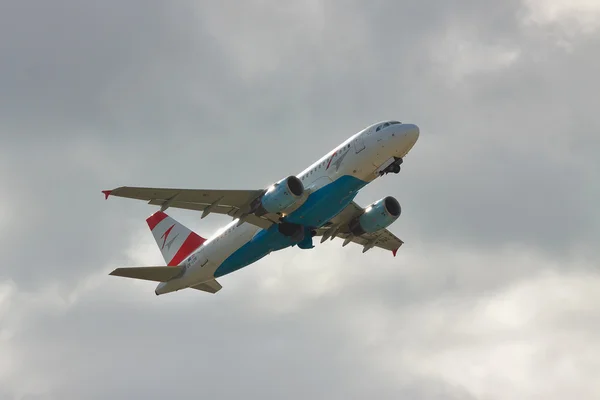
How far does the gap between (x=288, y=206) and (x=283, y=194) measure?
85 centimetres

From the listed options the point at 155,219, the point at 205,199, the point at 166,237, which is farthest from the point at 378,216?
the point at 155,219

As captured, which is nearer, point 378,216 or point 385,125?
point 385,125

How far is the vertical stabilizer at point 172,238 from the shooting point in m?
70.8

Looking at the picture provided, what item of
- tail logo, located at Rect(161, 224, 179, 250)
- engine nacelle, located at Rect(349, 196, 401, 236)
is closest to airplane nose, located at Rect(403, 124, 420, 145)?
engine nacelle, located at Rect(349, 196, 401, 236)

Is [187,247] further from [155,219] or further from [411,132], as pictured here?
[411,132]

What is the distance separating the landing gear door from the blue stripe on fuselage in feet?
5.61

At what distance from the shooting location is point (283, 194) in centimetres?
5894

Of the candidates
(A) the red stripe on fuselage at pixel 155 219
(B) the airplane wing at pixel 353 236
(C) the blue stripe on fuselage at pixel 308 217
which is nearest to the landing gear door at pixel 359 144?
(C) the blue stripe on fuselage at pixel 308 217

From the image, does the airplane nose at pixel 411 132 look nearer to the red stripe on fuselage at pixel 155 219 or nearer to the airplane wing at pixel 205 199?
the airplane wing at pixel 205 199

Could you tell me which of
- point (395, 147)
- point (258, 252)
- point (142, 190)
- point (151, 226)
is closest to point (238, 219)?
point (258, 252)

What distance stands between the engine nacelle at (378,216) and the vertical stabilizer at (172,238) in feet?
37.2

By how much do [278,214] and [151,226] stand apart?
18.7 m

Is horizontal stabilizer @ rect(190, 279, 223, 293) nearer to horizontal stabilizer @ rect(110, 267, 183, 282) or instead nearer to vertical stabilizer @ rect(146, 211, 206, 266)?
vertical stabilizer @ rect(146, 211, 206, 266)

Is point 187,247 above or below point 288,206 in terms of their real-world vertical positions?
above
